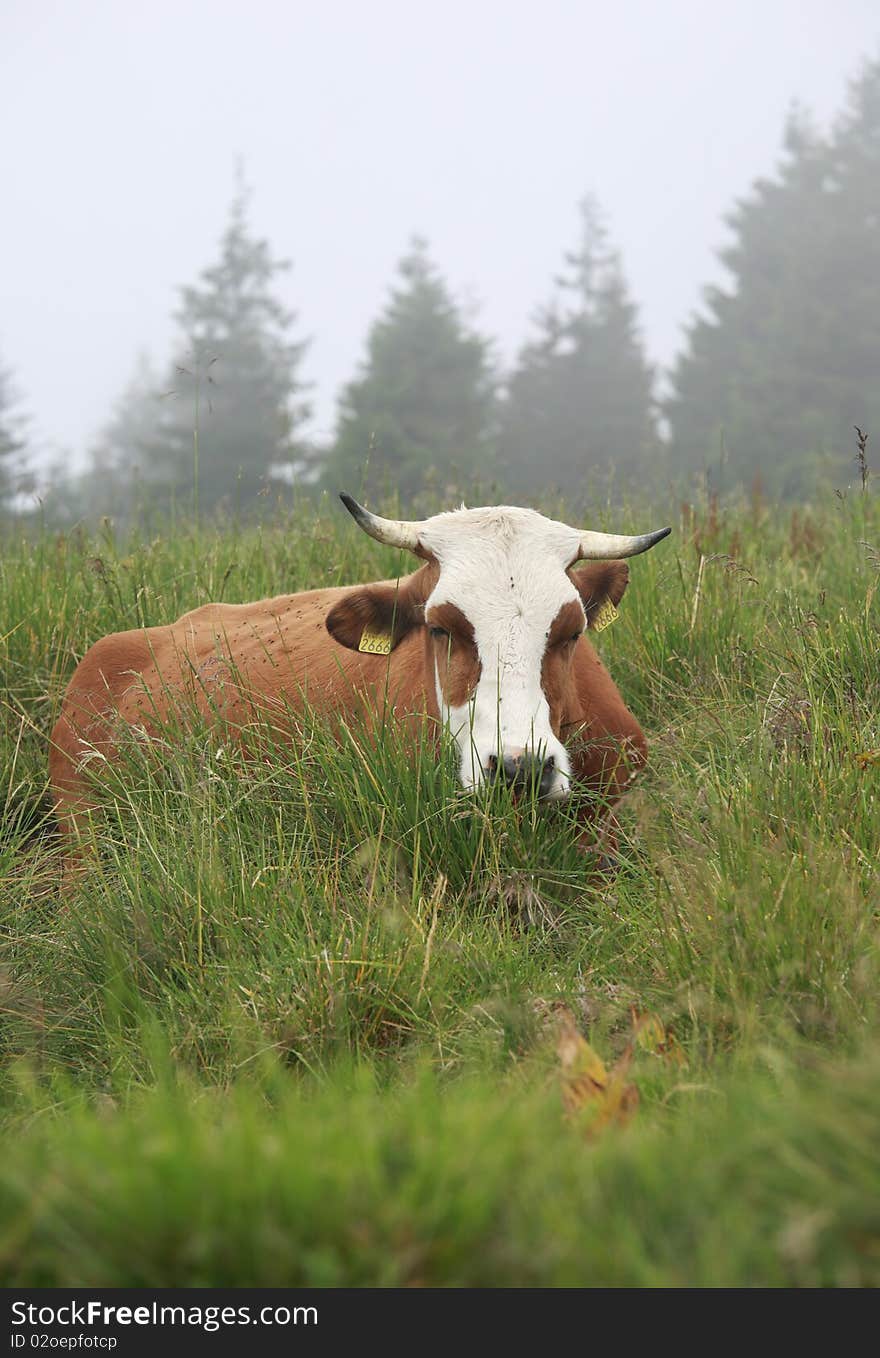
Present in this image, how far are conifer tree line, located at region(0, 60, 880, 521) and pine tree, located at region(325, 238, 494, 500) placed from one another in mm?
80

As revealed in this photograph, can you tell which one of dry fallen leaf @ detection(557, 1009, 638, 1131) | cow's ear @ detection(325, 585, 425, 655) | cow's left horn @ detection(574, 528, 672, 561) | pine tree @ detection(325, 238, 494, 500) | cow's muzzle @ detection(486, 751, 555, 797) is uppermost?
pine tree @ detection(325, 238, 494, 500)

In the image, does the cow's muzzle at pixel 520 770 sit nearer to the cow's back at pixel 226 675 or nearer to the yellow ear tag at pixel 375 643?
the cow's back at pixel 226 675

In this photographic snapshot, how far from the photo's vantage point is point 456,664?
15.1 feet

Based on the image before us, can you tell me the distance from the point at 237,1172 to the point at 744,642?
14.5 feet

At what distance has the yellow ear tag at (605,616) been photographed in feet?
17.7

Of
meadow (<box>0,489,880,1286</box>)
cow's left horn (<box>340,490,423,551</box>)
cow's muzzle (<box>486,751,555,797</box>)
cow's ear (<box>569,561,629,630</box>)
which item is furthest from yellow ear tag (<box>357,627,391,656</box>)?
cow's muzzle (<box>486,751,555,797</box>)

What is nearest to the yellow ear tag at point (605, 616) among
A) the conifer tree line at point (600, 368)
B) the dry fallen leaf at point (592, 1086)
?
the dry fallen leaf at point (592, 1086)

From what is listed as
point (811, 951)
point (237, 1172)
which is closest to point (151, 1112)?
point (237, 1172)

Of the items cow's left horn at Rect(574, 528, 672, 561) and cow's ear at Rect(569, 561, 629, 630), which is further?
cow's ear at Rect(569, 561, 629, 630)

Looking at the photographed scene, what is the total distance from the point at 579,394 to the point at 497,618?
149 feet

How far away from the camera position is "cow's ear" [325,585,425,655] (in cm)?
516

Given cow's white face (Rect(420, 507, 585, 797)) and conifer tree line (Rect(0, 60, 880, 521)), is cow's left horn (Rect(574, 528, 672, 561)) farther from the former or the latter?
conifer tree line (Rect(0, 60, 880, 521))

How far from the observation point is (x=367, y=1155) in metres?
1.69

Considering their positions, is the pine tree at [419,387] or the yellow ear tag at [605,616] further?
the pine tree at [419,387]
